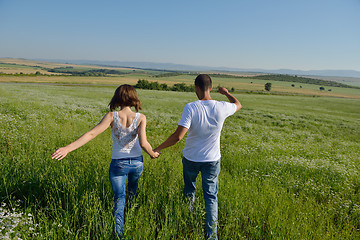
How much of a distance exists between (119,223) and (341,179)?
6.76m

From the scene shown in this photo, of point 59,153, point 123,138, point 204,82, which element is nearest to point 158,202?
point 123,138

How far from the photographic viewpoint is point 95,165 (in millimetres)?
5012

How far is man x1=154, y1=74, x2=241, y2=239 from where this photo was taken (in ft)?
10.9

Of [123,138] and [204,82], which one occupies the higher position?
[204,82]

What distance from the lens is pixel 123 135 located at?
11.1 feet

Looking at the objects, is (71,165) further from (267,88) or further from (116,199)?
(267,88)

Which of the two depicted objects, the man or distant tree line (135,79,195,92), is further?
distant tree line (135,79,195,92)

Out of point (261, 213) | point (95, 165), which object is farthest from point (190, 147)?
point (95, 165)

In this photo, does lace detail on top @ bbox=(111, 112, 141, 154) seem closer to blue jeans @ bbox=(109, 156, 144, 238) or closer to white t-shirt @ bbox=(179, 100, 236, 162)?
blue jeans @ bbox=(109, 156, 144, 238)

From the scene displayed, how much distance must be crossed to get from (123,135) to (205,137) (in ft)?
4.24

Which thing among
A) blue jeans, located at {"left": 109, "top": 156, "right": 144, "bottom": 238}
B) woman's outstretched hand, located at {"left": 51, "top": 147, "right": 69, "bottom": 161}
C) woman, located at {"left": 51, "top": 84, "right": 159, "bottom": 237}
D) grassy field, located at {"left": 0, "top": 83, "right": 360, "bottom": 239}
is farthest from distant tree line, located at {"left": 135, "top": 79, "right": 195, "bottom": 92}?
woman's outstretched hand, located at {"left": 51, "top": 147, "right": 69, "bottom": 161}

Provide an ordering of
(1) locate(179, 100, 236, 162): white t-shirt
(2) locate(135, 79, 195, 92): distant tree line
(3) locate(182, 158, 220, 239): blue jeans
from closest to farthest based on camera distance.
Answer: (1) locate(179, 100, 236, 162): white t-shirt < (3) locate(182, 158, 220, 239): blue jeans < (2) locate(135, 79, 195, 92): distant tree line

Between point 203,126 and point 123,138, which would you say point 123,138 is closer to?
point 123,138

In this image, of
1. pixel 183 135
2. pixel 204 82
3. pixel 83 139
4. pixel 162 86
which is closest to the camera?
pixel 83 139
